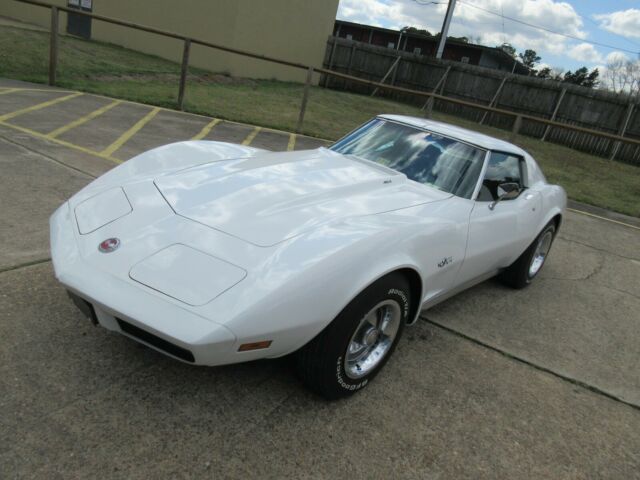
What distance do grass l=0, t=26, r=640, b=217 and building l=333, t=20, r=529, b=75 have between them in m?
23.9

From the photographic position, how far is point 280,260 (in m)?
2.19

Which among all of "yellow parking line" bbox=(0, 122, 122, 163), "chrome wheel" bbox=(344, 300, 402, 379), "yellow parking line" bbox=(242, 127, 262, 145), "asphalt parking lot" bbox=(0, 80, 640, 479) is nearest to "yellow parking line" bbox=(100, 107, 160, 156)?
"yellow parking line" bbox=(0, 122, 122, 163)

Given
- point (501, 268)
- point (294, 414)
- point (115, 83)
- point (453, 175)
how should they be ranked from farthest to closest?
point (115, 83), point (501, 268), point (453, 175), point (294, 414)

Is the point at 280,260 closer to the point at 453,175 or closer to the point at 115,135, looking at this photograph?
the point at 453,175

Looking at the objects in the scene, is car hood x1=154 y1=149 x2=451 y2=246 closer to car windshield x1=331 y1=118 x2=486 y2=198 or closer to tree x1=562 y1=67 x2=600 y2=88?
car windshield x1=331 y1=118 x2=486 y2=198

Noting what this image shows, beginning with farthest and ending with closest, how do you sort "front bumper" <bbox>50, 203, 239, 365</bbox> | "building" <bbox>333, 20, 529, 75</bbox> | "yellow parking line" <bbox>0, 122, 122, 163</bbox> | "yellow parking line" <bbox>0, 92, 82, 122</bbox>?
"building" <bbox>333, 20, 529, 75</bbox>
"yellow parking line" <bbox>0, 92, 82, 122</bbox>
"yellow parking line" <bbox>0, 122, 122, 163</bbox>
"front bumper" <bbox>50, 203, 239, 365</bbox>

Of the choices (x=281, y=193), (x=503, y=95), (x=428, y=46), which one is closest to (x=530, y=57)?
(x=428, y=46)

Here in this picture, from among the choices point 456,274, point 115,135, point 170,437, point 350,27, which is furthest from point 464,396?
point 350,27

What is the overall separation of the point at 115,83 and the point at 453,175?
1110cm

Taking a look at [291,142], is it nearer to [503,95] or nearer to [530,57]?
[503,95]

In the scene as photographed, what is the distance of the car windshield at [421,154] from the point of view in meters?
3.50

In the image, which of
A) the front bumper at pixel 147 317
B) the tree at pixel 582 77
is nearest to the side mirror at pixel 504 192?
the front bumper at pixel 147 317

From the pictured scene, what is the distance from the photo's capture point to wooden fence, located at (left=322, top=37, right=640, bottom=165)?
18.0 metres

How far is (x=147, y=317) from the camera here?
1.96 m
